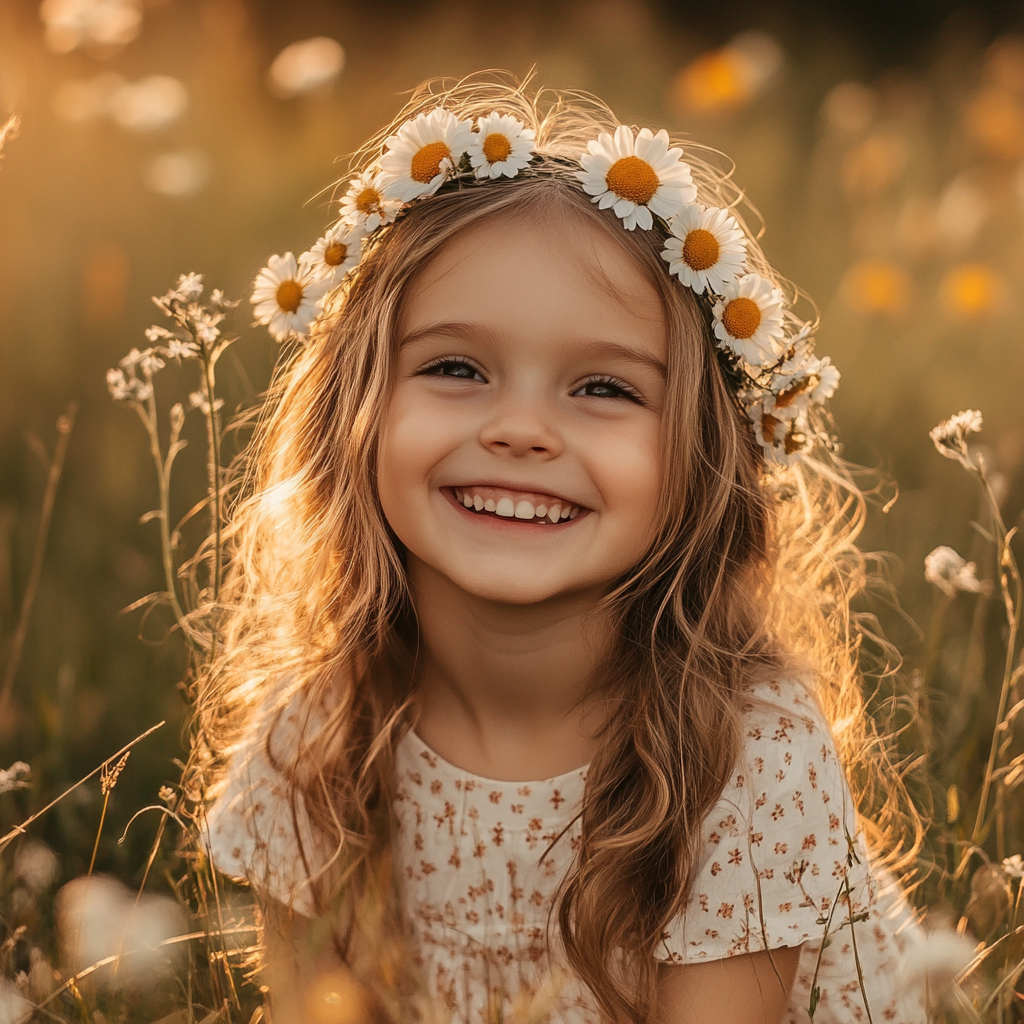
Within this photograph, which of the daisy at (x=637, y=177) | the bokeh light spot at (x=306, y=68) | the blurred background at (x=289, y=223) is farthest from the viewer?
the bokeh light spot at (x=306, y=68)

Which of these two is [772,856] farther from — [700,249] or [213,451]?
[213,451]

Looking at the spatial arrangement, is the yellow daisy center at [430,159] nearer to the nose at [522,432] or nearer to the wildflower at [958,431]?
the nose at [522,432]

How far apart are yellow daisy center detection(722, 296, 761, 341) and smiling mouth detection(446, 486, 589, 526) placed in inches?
13.4

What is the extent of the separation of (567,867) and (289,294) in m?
0.96

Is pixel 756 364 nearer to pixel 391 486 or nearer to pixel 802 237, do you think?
pixel 391 486

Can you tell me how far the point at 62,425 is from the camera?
1891 mm

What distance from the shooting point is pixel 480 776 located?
193cm

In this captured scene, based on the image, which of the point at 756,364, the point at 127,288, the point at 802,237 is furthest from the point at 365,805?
the point at 802,237

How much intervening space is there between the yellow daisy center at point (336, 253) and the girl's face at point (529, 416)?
19cm

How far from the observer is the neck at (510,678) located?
1836 millimetres

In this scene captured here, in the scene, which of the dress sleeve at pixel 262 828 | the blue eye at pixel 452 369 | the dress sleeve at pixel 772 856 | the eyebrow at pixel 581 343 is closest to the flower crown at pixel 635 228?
the eyebrow at pixel 581 343

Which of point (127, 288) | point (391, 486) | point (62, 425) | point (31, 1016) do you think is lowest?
point (31, 1016)

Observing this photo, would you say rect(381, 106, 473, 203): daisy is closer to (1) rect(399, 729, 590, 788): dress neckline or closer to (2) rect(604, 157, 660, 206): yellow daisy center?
(2) rect(604, 157, 660, 206): yellow daisy center

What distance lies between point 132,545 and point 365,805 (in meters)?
1.33
